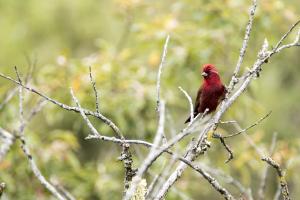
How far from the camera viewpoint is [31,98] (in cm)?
621

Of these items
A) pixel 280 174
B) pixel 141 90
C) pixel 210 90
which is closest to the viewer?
pixel 280 174

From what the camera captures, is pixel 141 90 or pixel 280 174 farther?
pixel 141 90

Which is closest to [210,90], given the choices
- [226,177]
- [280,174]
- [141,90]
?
[141,90]

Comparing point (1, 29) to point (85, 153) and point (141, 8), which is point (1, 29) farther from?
point (141, 8)

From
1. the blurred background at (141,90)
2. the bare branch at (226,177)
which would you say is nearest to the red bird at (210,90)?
the blurred background at (141,90)

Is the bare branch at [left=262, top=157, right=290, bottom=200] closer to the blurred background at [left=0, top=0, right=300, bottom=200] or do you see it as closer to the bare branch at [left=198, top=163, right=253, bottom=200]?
the bare branch at [left=198, top=163, right=253, bottom=200]

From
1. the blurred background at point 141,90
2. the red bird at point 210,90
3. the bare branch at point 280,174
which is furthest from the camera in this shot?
the blurred background at point 141,90

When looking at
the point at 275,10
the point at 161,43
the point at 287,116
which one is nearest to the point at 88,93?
the point at 161,43

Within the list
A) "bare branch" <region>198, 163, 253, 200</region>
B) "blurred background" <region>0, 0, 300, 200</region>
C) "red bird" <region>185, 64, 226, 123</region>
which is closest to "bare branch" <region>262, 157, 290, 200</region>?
"bare branch" <region>198, 163, 253, 200</region>

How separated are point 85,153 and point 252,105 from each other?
13.8 ft

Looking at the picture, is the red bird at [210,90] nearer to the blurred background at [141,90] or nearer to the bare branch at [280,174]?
the blurred background at [141,90]

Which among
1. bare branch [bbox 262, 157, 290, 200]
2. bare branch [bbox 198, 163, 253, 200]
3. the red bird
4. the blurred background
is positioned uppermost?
the blurred background

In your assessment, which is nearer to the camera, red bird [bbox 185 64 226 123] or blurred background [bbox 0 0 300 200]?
red bird [bbox 185 64 226 123]

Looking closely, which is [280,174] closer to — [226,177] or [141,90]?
[226,177]
